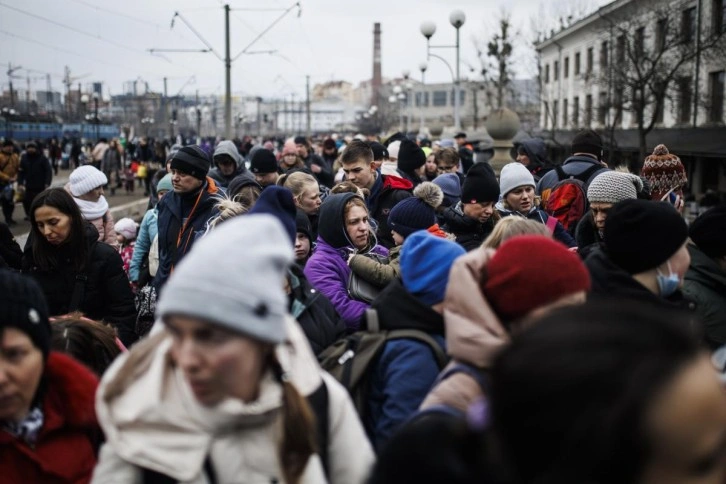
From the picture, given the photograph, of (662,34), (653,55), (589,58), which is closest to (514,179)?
(662,34)

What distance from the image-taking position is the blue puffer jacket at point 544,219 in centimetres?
616

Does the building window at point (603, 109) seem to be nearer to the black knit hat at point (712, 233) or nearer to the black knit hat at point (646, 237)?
the black knit hat at point (712, 233)

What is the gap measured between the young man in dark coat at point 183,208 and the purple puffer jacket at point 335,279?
4.61 ft

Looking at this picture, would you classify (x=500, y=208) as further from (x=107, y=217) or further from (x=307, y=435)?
(x=307, y=435)

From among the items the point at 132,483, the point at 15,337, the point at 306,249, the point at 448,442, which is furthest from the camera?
the point at 306,249

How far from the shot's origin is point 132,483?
6.74 feet

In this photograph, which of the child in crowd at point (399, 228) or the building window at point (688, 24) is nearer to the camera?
the child in crowd at point (399, 228)

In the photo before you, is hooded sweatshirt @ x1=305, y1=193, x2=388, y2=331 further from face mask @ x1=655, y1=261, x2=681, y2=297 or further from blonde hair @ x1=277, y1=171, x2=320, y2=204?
face mask @ x1=655, y1=261, x2=681, y2=297

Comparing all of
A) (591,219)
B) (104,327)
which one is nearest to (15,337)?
(104,327)

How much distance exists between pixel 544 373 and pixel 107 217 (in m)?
6.61

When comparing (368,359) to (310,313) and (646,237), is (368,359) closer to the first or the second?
(310,313)

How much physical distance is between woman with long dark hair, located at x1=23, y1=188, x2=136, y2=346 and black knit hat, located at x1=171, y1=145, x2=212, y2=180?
1424 mm

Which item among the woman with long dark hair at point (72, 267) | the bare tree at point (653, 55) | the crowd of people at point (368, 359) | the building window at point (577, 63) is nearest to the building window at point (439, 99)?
the building window at point (577, 63)

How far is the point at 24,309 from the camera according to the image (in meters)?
2.44
